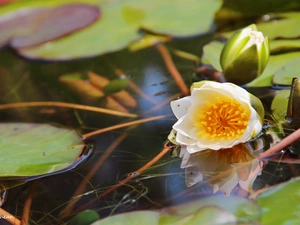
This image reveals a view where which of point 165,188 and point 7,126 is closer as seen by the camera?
point 165,188

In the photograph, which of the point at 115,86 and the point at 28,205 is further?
the point at 115,86

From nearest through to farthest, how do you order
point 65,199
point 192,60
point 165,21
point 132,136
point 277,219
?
point 277,219
point 65,199
point 132,136
point 192,60
point 165,21

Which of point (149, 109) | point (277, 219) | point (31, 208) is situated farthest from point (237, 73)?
point (31, 208)

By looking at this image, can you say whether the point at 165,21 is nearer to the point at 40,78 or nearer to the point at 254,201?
the point at 40,78

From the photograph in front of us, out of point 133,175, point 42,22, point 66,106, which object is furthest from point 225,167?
point 42,22

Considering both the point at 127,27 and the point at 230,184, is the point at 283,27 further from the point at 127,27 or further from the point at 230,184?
the point at 230,184
